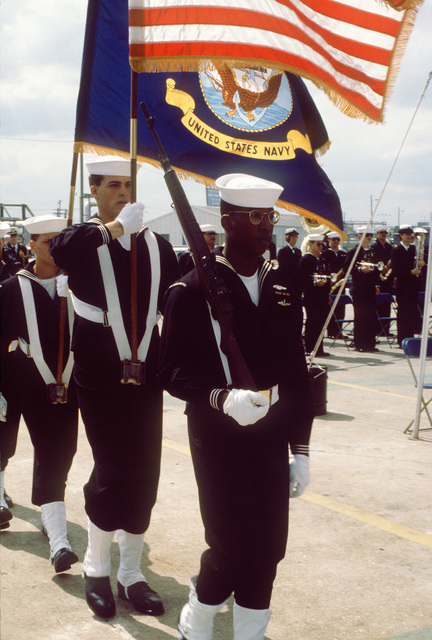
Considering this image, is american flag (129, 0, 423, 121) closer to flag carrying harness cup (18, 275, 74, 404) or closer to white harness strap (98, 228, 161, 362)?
white harness strap (98, 228, 161, 362)

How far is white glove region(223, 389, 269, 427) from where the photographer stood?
8.40 feet

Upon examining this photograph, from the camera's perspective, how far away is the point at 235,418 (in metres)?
2.63

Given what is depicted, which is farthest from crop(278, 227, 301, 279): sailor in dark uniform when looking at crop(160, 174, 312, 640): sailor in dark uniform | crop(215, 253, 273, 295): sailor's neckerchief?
crop(160, 174, 312, 640): sailor in dark uniform

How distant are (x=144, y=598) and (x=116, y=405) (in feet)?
3.01

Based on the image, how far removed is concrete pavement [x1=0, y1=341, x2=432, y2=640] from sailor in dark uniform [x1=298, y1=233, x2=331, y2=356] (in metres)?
5.79

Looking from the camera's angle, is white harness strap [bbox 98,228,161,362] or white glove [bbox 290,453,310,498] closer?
white glove [bbox 290,453,310,498]

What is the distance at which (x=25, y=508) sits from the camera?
491 centimetres

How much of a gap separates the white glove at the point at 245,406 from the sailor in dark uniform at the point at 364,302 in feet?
35.6

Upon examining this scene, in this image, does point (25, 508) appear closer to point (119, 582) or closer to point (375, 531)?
point (119, 582)

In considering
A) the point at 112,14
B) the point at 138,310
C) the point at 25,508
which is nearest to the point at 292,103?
the point at 112,14

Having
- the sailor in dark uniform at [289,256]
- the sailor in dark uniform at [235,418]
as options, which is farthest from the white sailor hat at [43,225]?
the sailor in dark uniform at [289,256]

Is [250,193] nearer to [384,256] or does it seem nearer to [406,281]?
[406,281]

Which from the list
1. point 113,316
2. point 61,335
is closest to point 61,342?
point 61,335

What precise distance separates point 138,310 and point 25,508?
2.06 m
